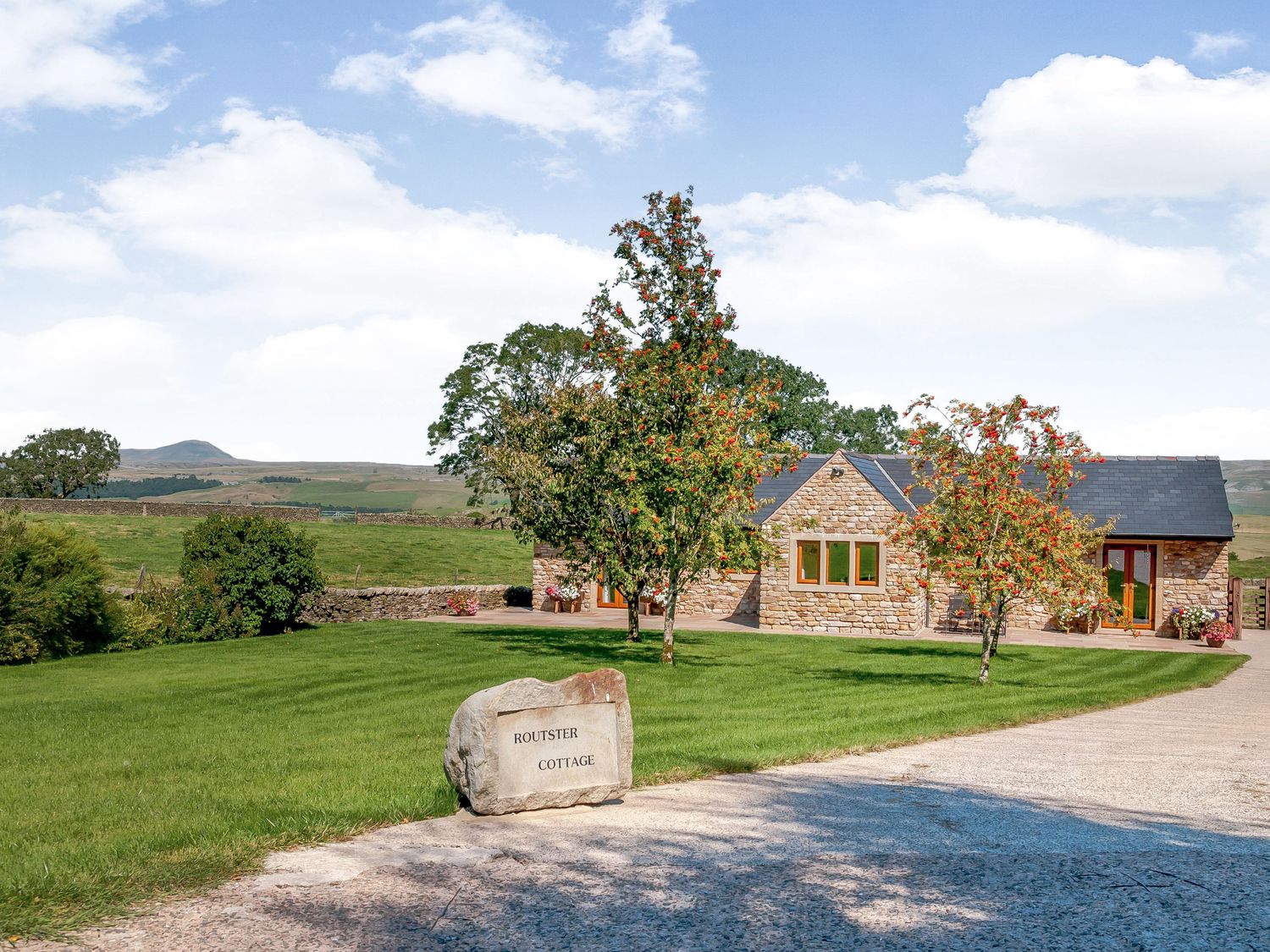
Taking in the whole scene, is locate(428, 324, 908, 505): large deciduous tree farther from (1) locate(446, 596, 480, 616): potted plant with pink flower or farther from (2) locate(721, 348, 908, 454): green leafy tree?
(1) locate(446, 596, 480, 616): potted plant with pink flower

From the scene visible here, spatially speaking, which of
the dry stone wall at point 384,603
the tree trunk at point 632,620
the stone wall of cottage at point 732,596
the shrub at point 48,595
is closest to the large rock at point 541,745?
the tree trunk at point 632,620

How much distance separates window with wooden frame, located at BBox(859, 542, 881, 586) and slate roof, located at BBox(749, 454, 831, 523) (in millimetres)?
2728

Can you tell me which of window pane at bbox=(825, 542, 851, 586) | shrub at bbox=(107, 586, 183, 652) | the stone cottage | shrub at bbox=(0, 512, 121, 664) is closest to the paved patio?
the stone cottage

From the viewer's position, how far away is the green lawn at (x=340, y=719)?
7.90 meters

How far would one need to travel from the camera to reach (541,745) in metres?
8.81

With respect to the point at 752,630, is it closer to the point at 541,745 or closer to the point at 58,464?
the point at 541,745

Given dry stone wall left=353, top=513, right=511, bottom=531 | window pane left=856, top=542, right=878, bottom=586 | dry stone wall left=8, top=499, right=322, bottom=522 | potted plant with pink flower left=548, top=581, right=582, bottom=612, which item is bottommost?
potted plant with pink flower left=548, top=581, right=582, bottom=612

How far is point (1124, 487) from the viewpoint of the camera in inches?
1292

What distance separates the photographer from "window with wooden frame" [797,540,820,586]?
31859mm

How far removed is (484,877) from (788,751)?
17.5ft

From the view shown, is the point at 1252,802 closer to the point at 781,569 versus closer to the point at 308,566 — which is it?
the point at 781,569

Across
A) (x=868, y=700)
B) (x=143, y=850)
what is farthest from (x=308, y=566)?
(x=143, y=850)

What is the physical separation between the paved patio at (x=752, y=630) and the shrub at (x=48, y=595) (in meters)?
9.95

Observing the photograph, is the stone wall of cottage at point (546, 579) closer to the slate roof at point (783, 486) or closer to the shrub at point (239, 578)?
the slate roof at point (783, 486)
